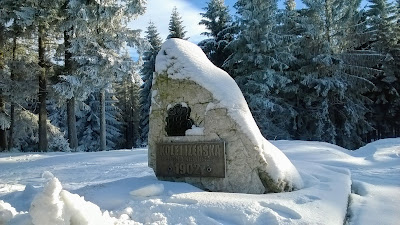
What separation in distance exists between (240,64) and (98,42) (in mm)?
8689

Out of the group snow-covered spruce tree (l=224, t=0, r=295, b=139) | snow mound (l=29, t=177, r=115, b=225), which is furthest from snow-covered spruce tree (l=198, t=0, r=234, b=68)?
snow mound (l=29, t=177, r=115, b=225)

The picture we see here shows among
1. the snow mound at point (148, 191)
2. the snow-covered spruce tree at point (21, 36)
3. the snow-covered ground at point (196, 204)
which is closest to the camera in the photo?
the snow-covered ground at point (196, 204)

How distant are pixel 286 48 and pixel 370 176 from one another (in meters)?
13.2

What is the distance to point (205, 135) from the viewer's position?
12.5ft

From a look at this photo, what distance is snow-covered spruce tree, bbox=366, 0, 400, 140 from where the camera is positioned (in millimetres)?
21031

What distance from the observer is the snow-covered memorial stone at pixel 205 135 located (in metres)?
3.66

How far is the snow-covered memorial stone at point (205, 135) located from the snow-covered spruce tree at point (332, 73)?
15.4m

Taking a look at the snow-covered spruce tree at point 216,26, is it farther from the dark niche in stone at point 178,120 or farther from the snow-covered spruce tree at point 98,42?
the dark niche in stone at point 178,120

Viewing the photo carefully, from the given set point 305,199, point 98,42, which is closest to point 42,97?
point 98,42

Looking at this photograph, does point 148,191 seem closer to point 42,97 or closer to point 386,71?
point 42,97

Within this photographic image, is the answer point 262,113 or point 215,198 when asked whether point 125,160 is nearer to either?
point 215,198

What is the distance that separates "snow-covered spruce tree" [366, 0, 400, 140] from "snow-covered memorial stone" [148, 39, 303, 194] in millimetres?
20423

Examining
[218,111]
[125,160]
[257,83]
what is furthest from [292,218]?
[257,83]

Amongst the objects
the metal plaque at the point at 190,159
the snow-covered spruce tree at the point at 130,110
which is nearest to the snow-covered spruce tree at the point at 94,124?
the snow-covered spruce tree at the point at 130,110
